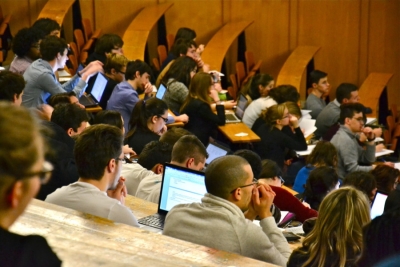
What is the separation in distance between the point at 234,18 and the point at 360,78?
2.22m

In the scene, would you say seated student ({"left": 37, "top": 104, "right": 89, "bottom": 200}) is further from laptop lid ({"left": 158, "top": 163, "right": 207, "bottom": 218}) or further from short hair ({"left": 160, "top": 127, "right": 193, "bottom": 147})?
short hair ({"left": 160, "top": 127, "right": 193, "bottom": 147})

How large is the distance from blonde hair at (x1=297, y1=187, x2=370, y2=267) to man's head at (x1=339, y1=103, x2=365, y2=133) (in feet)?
13.0

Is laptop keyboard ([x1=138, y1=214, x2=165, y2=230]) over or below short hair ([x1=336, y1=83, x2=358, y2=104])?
over

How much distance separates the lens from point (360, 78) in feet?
37.0

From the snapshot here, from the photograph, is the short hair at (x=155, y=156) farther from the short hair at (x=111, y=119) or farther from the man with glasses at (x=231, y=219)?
the man with glasses at (x=231, y=219)

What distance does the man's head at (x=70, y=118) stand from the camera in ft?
14.5

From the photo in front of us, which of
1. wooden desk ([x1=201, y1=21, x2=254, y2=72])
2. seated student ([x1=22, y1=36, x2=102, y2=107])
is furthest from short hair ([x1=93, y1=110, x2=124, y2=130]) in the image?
wooden desk ([x1=201, y1=21, x2=254, y2=72])

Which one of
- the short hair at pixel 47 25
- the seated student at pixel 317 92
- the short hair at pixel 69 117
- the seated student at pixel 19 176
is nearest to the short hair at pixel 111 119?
the short hair at pixel 69 117

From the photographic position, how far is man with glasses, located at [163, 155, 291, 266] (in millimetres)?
2803

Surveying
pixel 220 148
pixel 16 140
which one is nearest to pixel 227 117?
pixel 220 148

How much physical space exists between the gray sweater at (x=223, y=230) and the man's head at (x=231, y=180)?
0.05 meters

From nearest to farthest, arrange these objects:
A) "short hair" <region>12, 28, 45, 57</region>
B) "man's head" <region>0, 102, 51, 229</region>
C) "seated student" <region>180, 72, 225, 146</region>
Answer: "man's head" <region>0, 102, 51, 229</region> → "short hair" <region>12, 28, 45, 57</region> → "seated student" <region>180, 72, 225, 146</region>

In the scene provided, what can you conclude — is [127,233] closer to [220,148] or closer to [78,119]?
[78,119]

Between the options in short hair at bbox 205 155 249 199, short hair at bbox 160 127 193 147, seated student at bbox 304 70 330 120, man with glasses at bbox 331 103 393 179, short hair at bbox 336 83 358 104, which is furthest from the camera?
seated student at bbox 304 70 330 120
